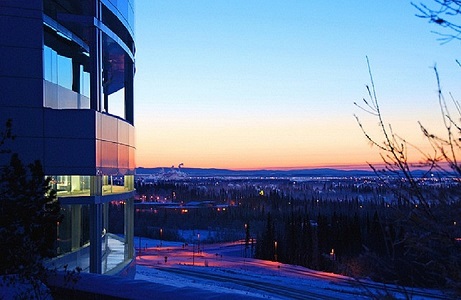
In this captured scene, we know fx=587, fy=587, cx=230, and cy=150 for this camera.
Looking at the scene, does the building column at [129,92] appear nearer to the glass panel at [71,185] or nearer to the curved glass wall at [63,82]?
the curved glass wall at [63,82]

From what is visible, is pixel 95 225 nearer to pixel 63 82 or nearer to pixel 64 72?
pixel 63 82

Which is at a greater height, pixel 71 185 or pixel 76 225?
pixel 71 185

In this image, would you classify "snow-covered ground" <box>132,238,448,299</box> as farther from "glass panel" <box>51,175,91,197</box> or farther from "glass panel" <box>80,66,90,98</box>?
"glass panel" <box>51,175,91,197</box>

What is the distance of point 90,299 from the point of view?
819cm

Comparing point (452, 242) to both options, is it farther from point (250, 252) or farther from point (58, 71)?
point (250, 252)

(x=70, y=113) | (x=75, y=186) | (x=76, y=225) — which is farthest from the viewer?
(x=76, y=225)

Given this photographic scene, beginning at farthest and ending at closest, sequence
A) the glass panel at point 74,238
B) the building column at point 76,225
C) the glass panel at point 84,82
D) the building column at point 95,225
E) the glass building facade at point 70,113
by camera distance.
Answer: the glass panel at point 84,82 < the building column at point 76,225 < the building column at point 95,225 < the glass panel at point 74,238 < the glass building facade at point 70,113

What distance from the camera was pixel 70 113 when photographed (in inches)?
550

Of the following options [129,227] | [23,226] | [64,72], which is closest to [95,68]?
[64,72]

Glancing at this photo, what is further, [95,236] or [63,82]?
[63,82]

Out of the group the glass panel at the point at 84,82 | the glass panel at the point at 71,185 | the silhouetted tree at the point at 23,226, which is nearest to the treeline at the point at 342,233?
the silhouetted tree at the point at 23,226

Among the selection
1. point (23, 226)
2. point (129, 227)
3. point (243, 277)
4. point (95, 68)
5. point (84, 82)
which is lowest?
point (243, 277)

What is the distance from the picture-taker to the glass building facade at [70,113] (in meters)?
13.2

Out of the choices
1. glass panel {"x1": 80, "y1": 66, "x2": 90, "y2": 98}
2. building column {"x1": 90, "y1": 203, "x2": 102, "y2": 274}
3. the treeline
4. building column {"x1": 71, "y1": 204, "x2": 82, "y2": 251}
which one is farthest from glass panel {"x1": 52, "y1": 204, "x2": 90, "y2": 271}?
the treeline
